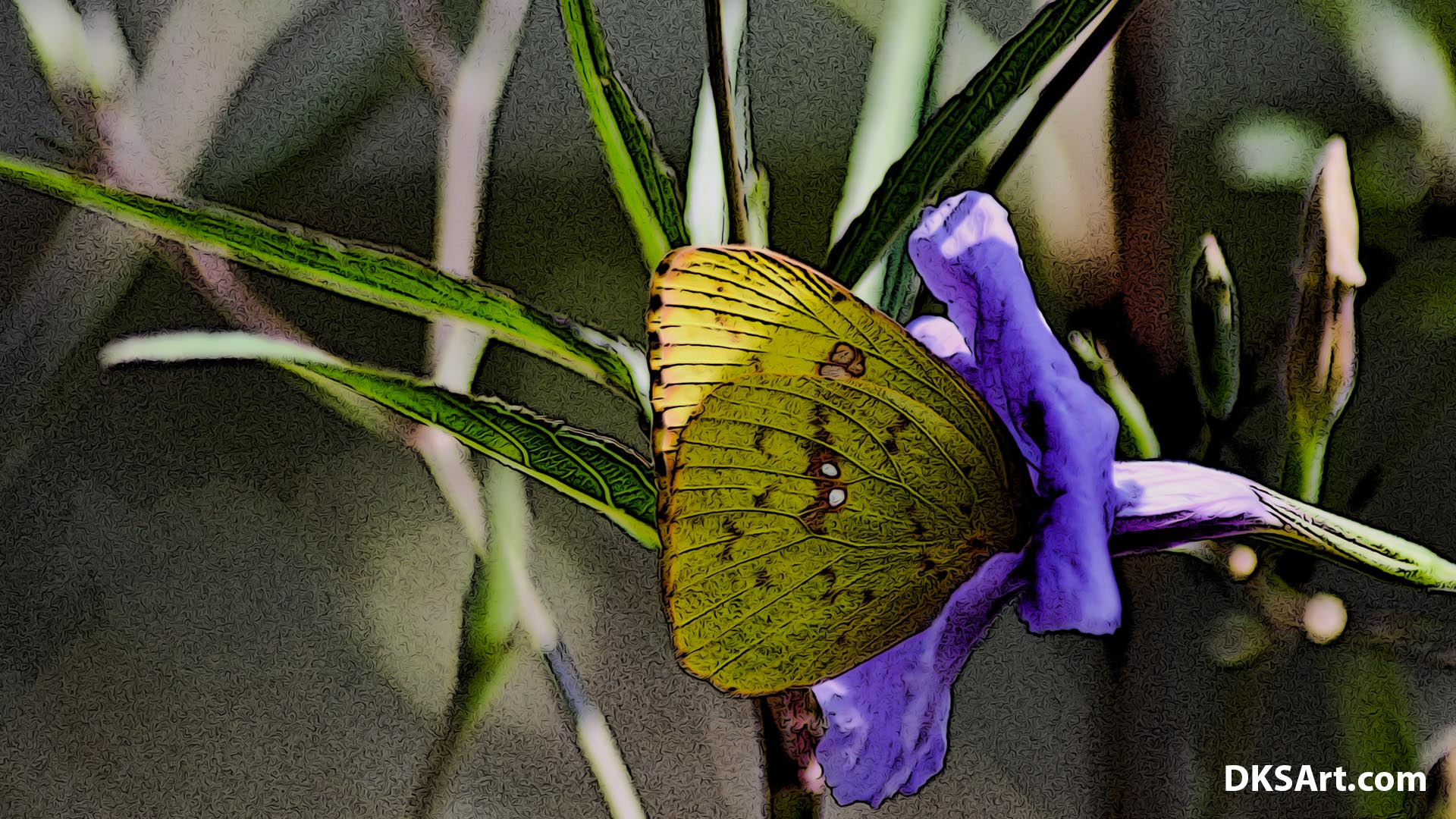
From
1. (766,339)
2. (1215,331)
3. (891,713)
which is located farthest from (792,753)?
(1215,331)

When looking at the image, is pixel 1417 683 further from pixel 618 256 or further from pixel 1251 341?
pixel 618 256

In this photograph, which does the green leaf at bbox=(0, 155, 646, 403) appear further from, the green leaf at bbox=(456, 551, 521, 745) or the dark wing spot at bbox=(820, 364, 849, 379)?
the green leaf at bbox=(456, 551, 521, 745)

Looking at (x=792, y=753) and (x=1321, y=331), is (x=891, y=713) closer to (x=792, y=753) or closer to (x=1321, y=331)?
(x=792, y=753)

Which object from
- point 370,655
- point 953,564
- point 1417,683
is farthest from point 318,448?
point 1417,683

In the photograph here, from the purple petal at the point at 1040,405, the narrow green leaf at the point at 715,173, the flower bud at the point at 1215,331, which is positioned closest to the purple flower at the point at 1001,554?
the purple petal at the point at 1040,405

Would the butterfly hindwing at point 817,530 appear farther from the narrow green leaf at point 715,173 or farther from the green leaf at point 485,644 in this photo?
the green leaf at point 485,644

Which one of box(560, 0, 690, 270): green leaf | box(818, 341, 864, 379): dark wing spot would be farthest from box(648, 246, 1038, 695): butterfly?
box(560, 0, 690, 270): green leaf

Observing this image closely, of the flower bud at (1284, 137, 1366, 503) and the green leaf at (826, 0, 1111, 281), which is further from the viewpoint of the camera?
the flower bud at (1284, 137, 1366, 503)
